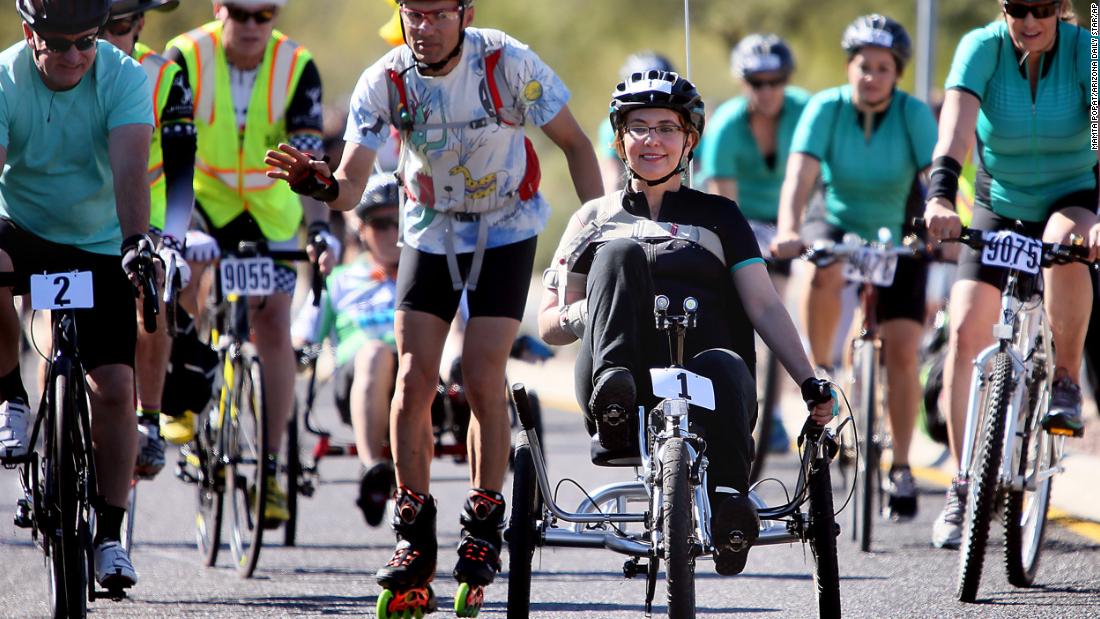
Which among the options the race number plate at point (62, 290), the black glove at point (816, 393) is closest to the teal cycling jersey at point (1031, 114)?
the black glove at point (816, 393)

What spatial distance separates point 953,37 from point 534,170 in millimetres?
19171

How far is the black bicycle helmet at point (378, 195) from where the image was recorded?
29.1ft

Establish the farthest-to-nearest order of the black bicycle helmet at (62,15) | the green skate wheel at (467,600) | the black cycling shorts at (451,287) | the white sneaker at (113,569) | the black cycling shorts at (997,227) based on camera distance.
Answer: the black cycling shorts at (997,227)
the black cycling shorts at (451,287)
the white sneaker at (113,569)
the green skate wheel at (467,600)
the black bicycle helmet at (62,15)

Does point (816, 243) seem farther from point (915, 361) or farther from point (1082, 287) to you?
point (1082, 287)

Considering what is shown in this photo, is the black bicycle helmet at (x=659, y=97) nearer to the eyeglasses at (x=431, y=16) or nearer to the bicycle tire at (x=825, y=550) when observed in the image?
the eyeglasses at (x=431, y=16)

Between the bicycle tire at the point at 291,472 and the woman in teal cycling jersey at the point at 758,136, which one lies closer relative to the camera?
the bicycle tire at the point at 291,472

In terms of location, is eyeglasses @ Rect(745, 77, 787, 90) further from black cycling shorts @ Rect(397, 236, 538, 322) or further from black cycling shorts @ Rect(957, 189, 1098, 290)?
black cycling shorts @ Rect(397, 236, 538, 322)

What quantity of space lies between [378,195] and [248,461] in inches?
68.2

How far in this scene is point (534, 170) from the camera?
6.66 metres

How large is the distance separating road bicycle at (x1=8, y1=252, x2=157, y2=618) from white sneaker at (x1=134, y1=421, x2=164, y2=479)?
136cm

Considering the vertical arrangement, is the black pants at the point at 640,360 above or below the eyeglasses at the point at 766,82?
below

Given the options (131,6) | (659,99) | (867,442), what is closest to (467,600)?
(659,99)

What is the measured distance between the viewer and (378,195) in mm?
8930

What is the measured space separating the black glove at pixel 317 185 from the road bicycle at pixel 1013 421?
2.32 meters
